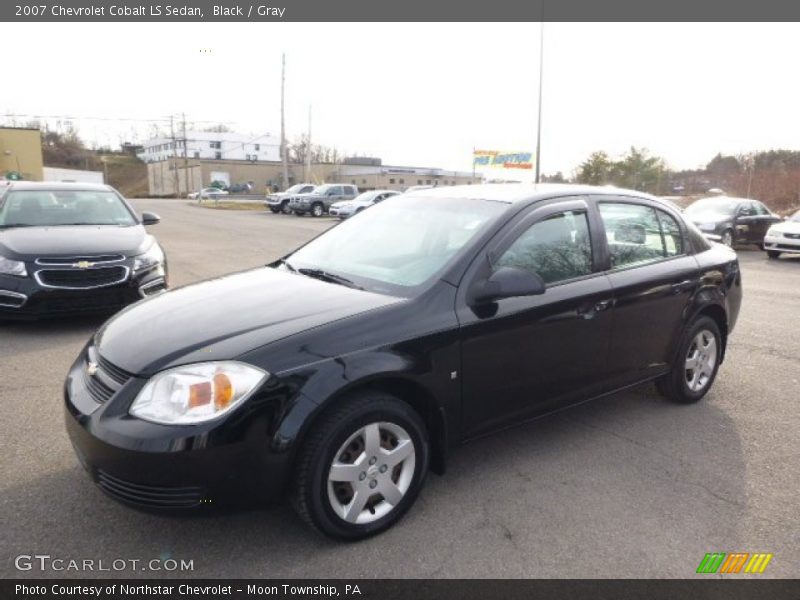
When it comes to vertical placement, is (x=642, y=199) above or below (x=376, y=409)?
above

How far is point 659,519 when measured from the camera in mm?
2994

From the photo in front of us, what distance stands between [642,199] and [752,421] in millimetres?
1766

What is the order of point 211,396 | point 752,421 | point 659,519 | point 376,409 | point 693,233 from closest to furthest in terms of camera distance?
point 211,396 < point 376,409 < point 659,519 < point 752,421 < point 693,233

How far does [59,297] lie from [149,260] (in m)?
0.96

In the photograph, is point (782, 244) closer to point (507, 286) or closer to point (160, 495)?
point (507, 286)

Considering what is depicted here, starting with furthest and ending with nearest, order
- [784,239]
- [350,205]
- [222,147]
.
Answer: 1. [222,147]
2. [350,205]
3. [784,239]

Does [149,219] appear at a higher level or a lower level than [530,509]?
higher

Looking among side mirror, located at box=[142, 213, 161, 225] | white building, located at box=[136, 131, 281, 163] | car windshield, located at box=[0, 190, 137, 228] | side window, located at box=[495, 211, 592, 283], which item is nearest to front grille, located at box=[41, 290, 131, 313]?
car windshield, located at box=[0, 190, 137, 228]

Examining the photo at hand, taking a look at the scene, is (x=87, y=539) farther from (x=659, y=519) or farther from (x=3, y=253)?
(x=3, y=253)

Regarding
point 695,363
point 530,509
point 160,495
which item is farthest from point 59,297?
point 695,363

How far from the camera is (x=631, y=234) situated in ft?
13.6

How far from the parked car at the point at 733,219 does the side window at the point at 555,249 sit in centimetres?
1428

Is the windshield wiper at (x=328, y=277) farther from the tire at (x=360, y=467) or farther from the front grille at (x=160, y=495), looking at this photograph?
the front grille at (x=160, y=495)

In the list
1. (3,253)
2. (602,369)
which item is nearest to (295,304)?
(602,369)
